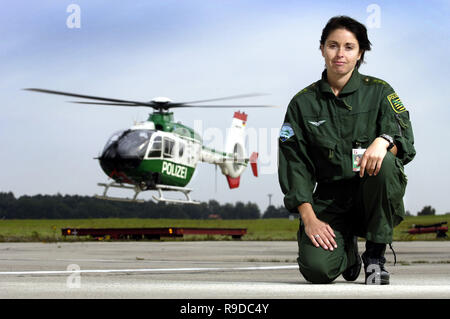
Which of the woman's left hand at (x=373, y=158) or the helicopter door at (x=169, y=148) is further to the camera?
the helicopter door at (x=169, y=148)

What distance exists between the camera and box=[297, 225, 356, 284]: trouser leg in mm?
4492

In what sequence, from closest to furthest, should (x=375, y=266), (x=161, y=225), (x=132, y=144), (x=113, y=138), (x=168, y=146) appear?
1. (x=375, y=266)
2. (x=132, y=144)
3. (x=113, y=138)
4. (x=168, y=146)
5. (x=161, y=225)

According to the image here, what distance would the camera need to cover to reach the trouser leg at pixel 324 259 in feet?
14.7

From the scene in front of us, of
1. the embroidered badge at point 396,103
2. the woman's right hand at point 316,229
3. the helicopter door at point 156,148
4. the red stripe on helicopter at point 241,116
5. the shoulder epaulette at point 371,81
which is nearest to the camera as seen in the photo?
the woman's right hand at point 316,229

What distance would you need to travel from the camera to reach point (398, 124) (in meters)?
4.51

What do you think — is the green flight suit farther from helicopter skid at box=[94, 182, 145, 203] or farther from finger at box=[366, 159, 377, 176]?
helicopter skid at box=[94, 182, 145, 203]

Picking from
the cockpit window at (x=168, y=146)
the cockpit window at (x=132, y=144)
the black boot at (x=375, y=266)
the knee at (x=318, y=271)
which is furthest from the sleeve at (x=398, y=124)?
the cockpit window at (x=168, y=146)

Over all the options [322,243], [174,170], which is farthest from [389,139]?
[174,170]

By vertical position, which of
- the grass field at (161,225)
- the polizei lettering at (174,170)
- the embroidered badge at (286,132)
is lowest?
the grass field at (161,225)

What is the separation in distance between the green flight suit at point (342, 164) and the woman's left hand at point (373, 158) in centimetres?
6

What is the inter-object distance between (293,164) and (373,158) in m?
0.64

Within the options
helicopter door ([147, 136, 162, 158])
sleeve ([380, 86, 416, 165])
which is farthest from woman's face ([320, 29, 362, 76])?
helicopter door ([147, 136, 162, 158])

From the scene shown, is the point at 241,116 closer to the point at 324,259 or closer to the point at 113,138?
the point at 113,138

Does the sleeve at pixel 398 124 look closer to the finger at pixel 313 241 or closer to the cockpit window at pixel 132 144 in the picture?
the finger at pixel 313 241
